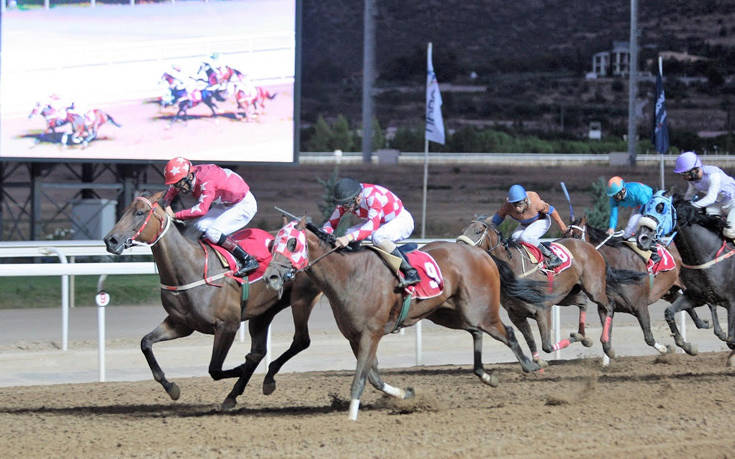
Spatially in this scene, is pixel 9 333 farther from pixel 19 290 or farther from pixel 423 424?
pixel 423 424

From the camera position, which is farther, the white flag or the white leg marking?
the white flag

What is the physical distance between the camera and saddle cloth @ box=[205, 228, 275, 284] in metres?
6.28

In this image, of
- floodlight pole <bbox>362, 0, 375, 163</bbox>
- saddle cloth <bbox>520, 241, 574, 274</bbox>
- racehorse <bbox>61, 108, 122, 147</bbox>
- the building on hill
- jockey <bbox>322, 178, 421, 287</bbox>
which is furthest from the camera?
the building on hill

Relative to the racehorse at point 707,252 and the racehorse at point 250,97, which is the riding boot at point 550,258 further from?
the racehorse at point 250,97

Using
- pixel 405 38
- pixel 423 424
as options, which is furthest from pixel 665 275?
pixel 405 38

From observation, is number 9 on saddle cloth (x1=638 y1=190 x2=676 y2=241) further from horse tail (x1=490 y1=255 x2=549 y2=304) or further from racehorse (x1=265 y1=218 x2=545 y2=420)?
racehorse (x1=265 y1=218 x2=545 y2=420)

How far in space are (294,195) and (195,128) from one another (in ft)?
31.0

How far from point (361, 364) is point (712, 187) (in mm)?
3286

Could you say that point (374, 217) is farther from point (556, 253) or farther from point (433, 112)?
point (433, 112)

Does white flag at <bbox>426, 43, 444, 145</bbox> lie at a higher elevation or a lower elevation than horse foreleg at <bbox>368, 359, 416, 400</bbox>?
higher

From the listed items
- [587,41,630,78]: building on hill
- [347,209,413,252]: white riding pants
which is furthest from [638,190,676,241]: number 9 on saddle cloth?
[587,41,630,78]: building on hill

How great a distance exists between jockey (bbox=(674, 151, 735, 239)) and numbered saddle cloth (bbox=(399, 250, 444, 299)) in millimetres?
2336

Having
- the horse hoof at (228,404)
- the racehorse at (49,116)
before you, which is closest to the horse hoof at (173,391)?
the horse hoof at (228,404)

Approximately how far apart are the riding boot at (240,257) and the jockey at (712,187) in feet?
10.5
